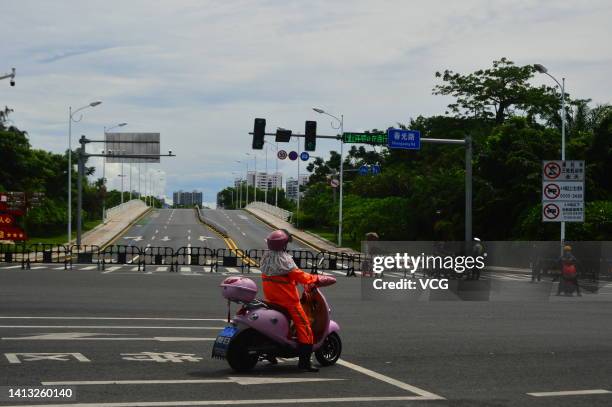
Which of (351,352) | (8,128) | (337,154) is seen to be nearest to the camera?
(351,352)

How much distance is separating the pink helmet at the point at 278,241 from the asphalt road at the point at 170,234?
56.0m

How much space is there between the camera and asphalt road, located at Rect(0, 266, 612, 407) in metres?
9.27

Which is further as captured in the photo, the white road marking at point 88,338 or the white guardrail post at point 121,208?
the white guardrail post at point 121,208

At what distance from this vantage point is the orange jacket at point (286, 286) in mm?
10764

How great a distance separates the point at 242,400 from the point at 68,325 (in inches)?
300

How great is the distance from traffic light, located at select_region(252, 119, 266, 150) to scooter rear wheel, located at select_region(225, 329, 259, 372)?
25.6 meters

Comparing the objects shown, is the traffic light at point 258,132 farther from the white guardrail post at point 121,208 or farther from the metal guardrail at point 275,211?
the metal guardrail at point 275,211

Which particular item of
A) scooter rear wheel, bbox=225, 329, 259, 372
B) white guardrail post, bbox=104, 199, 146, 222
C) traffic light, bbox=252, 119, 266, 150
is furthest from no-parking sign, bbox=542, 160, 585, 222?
white guardrail post, bbox=104, 199, 146, 222

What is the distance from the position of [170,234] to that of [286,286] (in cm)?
7491

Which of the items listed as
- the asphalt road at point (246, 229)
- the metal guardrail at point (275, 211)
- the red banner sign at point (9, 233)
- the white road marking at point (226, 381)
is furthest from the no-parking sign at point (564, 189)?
the metal guardrail at point (275, 211)

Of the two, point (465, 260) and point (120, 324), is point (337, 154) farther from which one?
point (120, 324)

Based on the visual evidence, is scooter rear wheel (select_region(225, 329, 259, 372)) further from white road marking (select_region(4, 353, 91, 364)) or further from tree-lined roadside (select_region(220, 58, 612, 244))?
tree-lined roadside (select_region(220, 58, 612, 244))

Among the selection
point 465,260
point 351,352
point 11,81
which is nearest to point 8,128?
point 11,81

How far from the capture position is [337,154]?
472 ft
